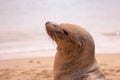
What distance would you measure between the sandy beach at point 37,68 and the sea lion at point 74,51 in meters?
1.99

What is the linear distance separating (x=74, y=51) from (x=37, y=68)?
2711 mm

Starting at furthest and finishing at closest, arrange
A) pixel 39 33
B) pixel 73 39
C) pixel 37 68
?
pixel 39 33, pixel 37 68, pixel 73 39

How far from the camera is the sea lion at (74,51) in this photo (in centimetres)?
265

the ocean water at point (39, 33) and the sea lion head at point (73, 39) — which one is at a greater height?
the ocean water at point (39, 33)

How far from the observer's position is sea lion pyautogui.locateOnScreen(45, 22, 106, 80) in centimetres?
265

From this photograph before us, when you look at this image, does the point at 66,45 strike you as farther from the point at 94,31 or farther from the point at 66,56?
the point at 94,31

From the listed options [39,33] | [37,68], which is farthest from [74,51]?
[39,33]

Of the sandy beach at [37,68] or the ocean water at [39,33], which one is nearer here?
the sandy beach at [37,68]

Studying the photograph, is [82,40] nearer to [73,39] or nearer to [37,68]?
[73,39]

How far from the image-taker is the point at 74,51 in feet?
8.74

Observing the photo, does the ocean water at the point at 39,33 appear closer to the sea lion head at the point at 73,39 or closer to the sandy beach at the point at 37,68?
the sandy beach at the point at 37,68

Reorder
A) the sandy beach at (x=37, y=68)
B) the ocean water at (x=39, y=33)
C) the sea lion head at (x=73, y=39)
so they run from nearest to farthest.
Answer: the sea lion head at (x=73, y=39)
the sandy beach at (x=37, y=68)
the ocean water at (x=39, y=33)

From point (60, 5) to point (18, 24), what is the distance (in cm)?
510

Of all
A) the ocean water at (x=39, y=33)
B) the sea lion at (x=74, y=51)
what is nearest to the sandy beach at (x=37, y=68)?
the ocean water at (x=39, y=33)
